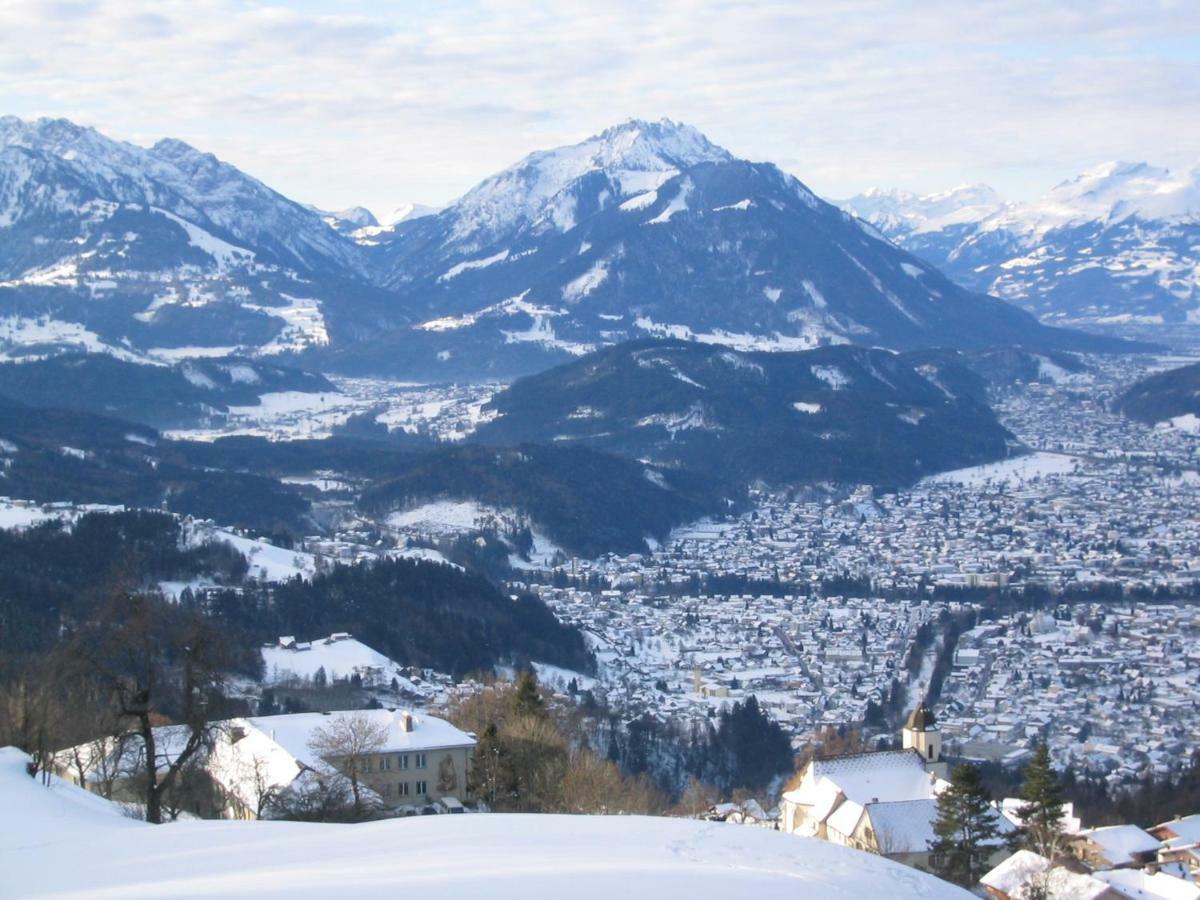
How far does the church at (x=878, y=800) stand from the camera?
1874 inches

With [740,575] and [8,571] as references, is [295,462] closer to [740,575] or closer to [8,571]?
[740,575]

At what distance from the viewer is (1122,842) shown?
48.4 metres

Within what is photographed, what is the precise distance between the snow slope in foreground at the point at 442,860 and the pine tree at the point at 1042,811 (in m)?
18.2

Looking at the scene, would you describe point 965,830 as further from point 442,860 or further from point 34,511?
point 34,511

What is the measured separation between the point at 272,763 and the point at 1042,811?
22.0m

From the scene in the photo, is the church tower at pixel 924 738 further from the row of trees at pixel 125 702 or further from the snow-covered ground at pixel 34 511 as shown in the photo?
the snow-covered ground at pixel 34 511

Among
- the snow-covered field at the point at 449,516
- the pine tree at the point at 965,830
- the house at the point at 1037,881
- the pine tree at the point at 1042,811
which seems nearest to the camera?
the house at the point at 1037,881

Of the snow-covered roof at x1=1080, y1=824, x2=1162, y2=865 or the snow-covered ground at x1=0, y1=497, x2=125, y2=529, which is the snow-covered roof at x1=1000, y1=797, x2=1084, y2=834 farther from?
the snow-covered ground at x1=0, y1=497, x2=125, y2=529

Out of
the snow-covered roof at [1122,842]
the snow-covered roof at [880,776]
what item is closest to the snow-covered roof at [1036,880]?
the snow-covered roof at [1122,842]

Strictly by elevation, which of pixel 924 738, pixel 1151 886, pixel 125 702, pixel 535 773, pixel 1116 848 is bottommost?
pixel 1116 848

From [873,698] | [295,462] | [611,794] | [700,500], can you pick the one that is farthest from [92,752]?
[295,462]

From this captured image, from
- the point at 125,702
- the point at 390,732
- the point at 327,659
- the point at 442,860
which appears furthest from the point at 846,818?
the point at 327,659

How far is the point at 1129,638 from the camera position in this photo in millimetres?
110375

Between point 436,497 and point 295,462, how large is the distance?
35.9 meters
